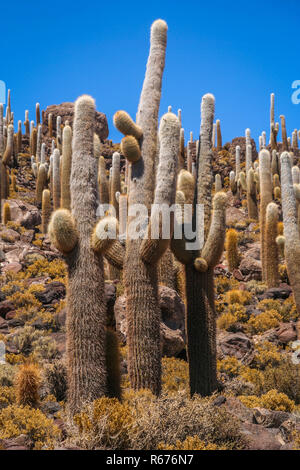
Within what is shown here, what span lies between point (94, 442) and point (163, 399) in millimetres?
1424

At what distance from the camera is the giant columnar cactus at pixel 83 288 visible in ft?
20.5

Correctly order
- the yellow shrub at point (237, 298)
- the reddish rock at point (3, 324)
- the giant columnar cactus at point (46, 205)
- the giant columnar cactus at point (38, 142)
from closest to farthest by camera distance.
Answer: the reddish rock at point (3, 324), the yellow shrub at point (237, 298), the giant columnar cactus at point (46, 205), the giant columnar cactus at point (38, 142)

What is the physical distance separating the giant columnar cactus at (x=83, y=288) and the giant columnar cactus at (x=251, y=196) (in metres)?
17.4

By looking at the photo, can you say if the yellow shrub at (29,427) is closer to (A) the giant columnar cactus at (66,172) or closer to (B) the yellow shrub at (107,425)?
(B) the yellow shrub at (107,425)

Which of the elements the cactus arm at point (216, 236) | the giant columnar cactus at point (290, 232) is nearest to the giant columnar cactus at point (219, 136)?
the giant columnar cactus at point (290, 232)

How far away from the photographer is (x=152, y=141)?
812 cm

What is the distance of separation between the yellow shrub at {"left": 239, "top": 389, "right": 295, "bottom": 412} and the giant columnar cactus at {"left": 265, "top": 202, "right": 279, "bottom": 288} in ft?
23.6

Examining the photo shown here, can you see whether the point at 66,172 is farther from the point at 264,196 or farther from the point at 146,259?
the point at 146,259

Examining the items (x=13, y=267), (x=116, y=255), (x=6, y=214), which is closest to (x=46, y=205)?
(x=6, y=214)

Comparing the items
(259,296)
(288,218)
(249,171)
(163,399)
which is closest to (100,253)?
(163,399)

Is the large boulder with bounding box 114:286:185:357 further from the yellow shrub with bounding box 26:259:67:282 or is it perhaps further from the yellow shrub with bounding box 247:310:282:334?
the yellow shrub with bounding box 26:259:67:282

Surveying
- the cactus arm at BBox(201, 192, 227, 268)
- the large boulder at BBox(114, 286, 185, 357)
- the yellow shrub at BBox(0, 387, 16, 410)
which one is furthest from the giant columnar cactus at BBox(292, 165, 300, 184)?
the yellow shrub at BBox(0, 387, 16, 410)

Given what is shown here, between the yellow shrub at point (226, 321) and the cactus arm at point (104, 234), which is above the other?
the cactus arm at point (104, 234)
